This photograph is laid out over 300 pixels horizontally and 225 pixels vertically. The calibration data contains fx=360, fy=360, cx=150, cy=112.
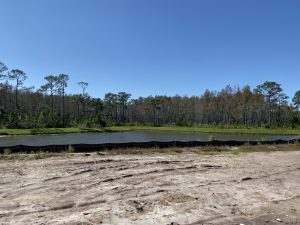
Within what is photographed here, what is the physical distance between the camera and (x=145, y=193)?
29.0 feet

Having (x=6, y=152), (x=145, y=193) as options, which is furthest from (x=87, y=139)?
(x=145, y=193)

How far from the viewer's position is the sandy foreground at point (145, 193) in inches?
273

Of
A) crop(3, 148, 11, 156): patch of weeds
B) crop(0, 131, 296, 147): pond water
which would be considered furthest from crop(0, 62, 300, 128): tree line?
crop(3, 148, 11, 156): patch of weeds

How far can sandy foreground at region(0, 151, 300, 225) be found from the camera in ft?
22.8

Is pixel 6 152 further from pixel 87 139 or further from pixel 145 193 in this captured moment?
pixel 87 139

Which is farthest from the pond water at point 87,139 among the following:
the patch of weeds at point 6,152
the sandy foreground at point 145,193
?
the sandy foreground at point 145,193

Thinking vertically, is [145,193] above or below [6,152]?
below

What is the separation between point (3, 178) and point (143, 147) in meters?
10.7

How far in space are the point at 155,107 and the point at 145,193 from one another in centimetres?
10869

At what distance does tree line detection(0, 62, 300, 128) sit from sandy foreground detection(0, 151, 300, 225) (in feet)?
200

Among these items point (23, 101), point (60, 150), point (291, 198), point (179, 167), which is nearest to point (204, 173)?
point (179, 167)

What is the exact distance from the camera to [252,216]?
7.25 meters

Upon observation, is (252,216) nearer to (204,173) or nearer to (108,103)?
(204,173)

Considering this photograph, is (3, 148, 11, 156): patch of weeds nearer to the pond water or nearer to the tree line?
the pond water
